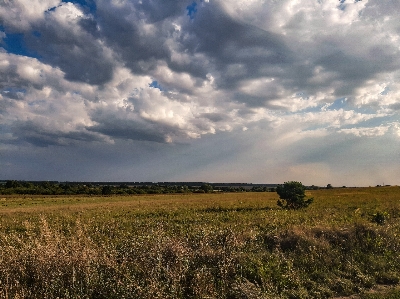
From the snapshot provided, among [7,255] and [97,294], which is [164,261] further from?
[7,255]

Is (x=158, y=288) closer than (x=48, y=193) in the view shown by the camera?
Yes

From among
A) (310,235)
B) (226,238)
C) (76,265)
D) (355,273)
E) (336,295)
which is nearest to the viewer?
(336,295)

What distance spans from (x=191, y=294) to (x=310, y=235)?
20.3 ft

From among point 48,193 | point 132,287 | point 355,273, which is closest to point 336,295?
point 355,273

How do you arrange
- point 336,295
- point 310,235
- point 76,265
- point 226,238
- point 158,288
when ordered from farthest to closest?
point 310,235 → point 226,238 → point 76,265 → point 336,295 → point 158,288

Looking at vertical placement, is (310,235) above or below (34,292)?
above

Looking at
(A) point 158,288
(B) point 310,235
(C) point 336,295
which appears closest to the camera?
(A) point 158,288

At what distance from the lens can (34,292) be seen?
7.27m

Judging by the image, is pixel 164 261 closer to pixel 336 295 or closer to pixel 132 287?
pixel 132 287

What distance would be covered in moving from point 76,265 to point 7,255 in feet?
7.87

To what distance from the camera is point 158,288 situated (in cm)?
695

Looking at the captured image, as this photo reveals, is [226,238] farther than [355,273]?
Yes

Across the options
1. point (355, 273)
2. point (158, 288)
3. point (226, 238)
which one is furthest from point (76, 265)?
point (355, 273)

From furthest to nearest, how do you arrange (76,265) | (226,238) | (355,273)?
(226,238) < (355,273) < (76,265)
